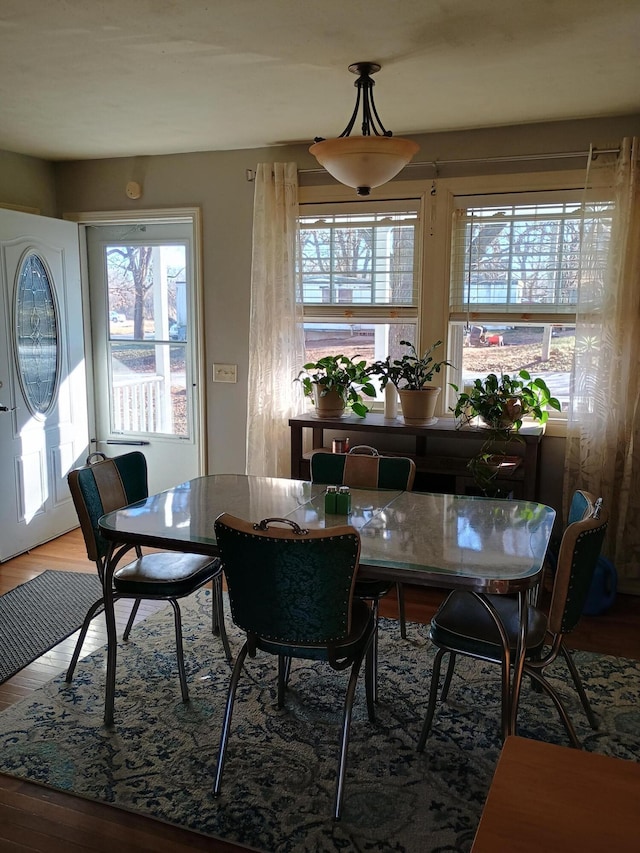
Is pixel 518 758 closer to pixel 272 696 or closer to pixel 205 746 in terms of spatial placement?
pixel 205 746

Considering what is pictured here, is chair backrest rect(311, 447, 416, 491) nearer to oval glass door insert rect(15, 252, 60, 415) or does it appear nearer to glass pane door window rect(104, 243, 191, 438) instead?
glass pane door window rect(104, 243, 191, 438)

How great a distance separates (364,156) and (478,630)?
5.57ft

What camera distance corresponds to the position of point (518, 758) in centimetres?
120

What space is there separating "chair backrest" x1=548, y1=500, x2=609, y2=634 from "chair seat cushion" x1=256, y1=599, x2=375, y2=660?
1.91 feet

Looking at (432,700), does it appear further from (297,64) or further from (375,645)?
(297,64)

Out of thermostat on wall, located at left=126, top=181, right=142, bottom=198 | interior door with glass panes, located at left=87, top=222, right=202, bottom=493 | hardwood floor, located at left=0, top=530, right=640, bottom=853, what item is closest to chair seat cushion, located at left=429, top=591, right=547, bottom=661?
hardwood floor, located at left=0, top=530, right=640, bottom=853

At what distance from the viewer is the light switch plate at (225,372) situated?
4.63 m

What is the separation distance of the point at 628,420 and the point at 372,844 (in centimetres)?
256

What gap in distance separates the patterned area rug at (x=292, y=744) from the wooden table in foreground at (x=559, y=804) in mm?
1008

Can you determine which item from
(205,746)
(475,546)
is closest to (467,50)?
(475,546)

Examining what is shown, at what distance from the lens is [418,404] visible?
12.8 feet

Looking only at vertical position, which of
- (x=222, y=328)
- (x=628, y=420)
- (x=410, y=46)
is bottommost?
(x=628, y=420)

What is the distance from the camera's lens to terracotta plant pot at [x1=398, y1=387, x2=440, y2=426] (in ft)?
12.8

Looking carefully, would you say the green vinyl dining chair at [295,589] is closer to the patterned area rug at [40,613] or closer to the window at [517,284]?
the patterned area rug at [40,613]
